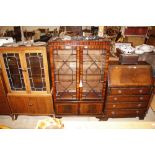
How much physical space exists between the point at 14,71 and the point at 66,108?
133 centimetres

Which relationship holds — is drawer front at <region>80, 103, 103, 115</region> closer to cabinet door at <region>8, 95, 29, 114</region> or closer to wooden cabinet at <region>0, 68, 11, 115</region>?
cabinet door at <region>8, 95, 29, 114</region>

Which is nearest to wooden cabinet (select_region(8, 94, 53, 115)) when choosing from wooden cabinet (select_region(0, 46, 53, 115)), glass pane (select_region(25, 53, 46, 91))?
wooden cabinet (select_region(0, 46, 53, 115))

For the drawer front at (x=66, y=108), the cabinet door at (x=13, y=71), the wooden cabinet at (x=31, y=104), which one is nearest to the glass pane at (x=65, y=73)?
the drawer front at (x=66, y=108)

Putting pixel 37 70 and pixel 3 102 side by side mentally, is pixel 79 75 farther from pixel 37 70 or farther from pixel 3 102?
pixel 3 102

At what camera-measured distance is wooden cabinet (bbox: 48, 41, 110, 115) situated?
2.81 meters

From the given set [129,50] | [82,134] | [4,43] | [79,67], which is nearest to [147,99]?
[129,50]

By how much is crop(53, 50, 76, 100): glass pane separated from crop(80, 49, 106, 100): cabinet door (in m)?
0.21

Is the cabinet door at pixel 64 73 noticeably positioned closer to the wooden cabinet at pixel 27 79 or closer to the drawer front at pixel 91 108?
the wooden cabinet at pixel 27 79

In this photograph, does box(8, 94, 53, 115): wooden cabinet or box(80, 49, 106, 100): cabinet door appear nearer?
box(80, 49, 106, 100): cabinet door

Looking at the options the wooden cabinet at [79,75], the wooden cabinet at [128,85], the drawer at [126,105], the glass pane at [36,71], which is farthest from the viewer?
the drawer at [126,105]

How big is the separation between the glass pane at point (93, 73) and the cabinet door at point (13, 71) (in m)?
1.24

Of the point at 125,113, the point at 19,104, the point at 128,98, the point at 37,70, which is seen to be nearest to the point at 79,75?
the point at 37,70

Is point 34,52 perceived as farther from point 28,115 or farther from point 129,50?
point 129,50

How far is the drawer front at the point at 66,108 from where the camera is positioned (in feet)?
11.3
